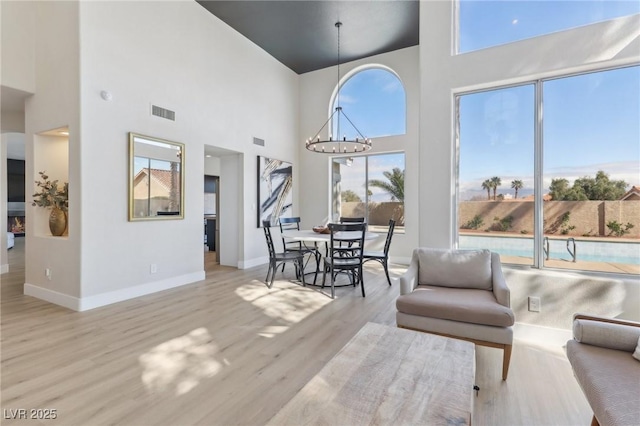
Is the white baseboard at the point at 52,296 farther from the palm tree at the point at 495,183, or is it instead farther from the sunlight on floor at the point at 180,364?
the palm tree at the point at 495,183

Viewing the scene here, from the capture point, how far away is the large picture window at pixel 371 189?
6.78m

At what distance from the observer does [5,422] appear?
175 centimetres

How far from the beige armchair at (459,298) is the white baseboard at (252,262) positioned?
3.85 meters

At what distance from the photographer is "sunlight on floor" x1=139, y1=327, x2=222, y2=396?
211cm

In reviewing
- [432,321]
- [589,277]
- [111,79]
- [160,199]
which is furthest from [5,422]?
[589,277]

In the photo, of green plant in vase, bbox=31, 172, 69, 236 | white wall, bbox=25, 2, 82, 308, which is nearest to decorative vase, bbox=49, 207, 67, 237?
green plant in vase, bbox=31, 172, 69, 236

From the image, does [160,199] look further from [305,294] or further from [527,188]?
[527,188]

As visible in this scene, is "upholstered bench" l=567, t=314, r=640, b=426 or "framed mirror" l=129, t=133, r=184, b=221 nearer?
"upholstered bench" l=567, t=314, r=640, b=426

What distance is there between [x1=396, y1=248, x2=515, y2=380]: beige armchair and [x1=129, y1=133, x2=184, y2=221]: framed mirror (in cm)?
364

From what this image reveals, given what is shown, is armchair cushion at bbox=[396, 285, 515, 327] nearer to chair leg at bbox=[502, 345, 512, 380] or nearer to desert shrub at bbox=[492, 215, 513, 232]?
chair leg at bbox=[502, 345, 512, 380]

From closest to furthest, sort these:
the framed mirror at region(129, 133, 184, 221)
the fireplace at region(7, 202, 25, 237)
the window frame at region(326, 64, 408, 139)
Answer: the framed mirror at region(129, 133, 184, 221), the window frame at region(326, 64, 408, 139), the fireplace at region(7, 202, 25, 237)

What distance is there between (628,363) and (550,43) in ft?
9.08

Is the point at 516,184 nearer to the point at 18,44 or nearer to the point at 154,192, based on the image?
the point at 154,192

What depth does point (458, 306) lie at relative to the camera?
7.56 ft
